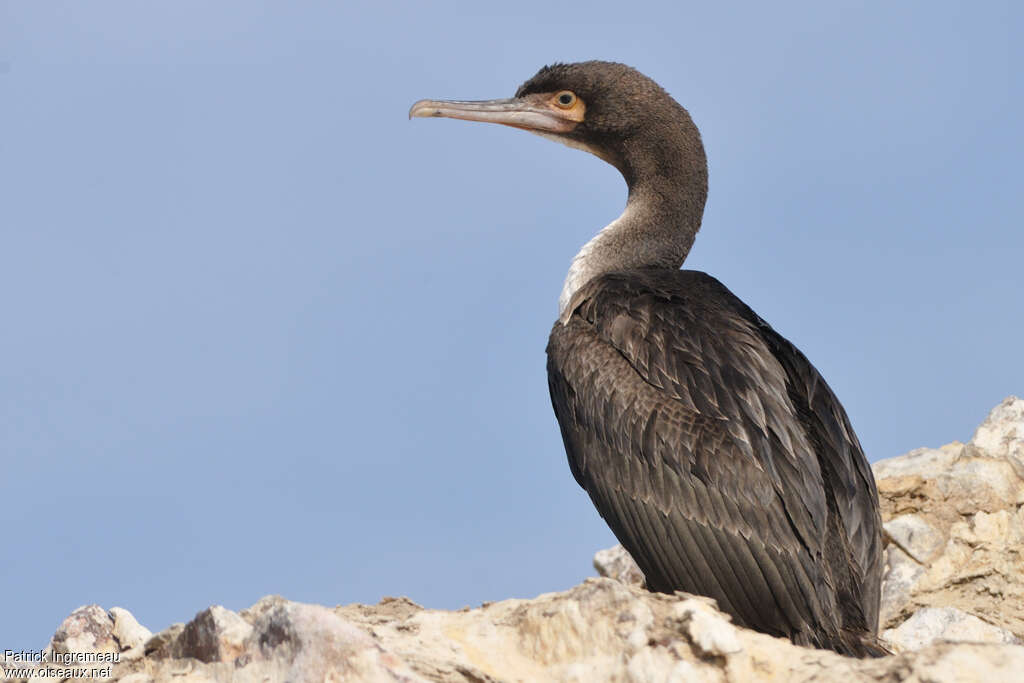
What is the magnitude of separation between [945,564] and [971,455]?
133 cm

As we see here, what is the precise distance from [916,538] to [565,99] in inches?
184

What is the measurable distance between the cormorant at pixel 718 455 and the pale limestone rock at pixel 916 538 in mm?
2896

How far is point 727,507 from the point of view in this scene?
7.54 metres

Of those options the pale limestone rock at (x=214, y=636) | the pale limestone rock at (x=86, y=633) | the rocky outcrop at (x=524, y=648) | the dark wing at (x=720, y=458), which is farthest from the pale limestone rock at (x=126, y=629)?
the dark wing at (x=720, y=458)

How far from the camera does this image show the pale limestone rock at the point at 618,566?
470 inches

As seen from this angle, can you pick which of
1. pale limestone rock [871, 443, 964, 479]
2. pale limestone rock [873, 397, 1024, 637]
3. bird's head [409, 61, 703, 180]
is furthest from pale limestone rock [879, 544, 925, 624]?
bird's head [409, 61, 703, 180]

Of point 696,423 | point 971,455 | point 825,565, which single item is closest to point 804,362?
point 696,423

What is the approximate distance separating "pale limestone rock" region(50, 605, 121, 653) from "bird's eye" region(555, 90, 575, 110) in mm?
5473

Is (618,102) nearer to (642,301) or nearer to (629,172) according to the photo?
(629,172)

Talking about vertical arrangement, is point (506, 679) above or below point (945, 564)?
below

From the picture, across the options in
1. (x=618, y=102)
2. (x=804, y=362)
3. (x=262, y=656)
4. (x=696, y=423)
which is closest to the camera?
(x=262, y=656)

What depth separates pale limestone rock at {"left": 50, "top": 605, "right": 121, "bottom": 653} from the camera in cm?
833

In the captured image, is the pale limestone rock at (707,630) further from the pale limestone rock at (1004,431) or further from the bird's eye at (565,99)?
the pale limestone rock at (1004,431)

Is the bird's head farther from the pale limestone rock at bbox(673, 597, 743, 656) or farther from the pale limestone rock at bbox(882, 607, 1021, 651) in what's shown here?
the pale limestone rock at bbox(673, 597, 743, 656)
